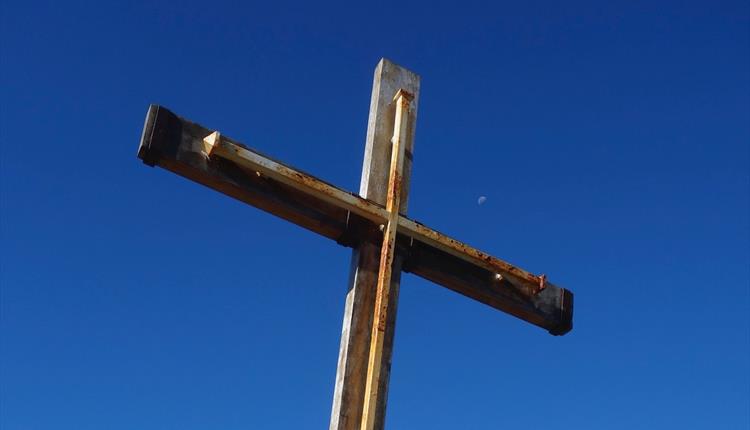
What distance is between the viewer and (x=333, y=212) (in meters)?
5.00

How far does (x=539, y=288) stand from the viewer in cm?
550

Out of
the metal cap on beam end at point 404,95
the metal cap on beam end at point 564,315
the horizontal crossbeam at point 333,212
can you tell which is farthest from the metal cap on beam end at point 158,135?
the metal cap on beam end at point 564,315

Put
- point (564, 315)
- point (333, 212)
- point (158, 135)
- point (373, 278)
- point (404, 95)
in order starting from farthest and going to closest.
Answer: point (564, 315) → point (404, 95) → point (333, 212) → point (373, 278) → point (158, 135)

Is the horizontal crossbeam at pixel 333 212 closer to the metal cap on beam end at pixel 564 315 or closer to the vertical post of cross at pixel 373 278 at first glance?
the metal cap on beam end at pixel 564 315

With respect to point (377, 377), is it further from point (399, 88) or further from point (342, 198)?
point (399, 88)

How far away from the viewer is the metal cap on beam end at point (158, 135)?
4.61 m

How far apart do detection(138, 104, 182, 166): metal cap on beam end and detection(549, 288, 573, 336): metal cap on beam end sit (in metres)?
2.39

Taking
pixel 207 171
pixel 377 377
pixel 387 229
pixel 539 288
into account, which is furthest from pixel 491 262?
pixel 207 171

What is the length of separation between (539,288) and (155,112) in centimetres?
229

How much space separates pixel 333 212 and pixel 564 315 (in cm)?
156

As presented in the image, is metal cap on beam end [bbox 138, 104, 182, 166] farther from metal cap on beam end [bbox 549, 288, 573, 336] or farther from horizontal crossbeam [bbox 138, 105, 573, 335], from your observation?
metal cap on beam end [bbox 549, 288, 573, 336]

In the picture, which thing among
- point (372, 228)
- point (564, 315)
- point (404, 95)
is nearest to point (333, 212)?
point (372, 228)

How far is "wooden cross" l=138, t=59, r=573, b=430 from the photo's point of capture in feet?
15.1

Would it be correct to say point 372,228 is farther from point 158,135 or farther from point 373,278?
point 158,135
